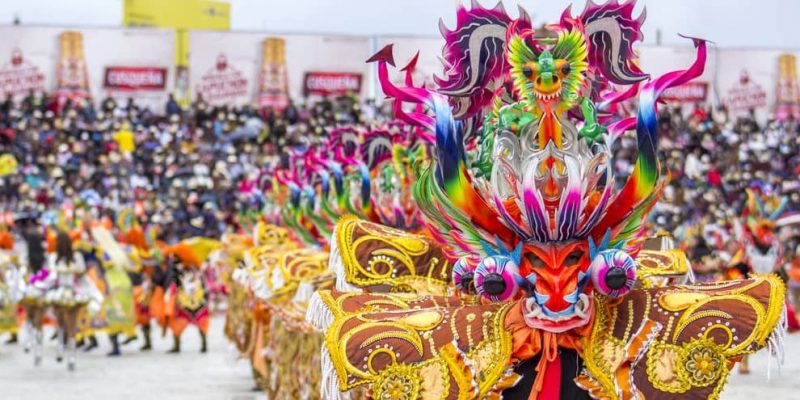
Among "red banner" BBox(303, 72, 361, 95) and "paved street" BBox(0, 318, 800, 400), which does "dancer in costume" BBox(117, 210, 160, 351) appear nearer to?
"paved street" BBox(0, 318, 800, 400)

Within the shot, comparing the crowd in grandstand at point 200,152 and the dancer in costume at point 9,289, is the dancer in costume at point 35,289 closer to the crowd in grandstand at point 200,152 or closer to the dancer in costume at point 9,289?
the dancer in costume at point 9,289

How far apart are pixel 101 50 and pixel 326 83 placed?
610 cm

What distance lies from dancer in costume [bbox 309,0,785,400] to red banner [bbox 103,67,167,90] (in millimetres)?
33720

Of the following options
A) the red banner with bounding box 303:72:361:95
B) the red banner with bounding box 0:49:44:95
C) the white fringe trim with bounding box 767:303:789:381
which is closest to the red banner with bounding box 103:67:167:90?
the red banner with bounding box 0:49:44:95

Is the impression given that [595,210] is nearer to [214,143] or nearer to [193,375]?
[193,375]

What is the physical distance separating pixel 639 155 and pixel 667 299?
600 millimetres

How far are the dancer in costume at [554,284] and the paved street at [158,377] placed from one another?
9.39 m

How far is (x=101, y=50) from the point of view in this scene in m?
38.7

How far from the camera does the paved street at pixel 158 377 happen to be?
1606 cm

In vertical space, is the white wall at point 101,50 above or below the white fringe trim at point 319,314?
above

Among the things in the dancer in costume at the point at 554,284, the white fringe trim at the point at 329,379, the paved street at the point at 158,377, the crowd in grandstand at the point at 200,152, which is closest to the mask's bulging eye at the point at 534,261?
the dancer in costume at the point at 554,284

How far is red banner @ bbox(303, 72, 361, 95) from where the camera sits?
130ft

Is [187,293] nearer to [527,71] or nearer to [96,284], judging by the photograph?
[96,284]

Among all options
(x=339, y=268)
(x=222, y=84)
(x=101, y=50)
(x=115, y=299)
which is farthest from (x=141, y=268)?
→ (x=101, y=50)
